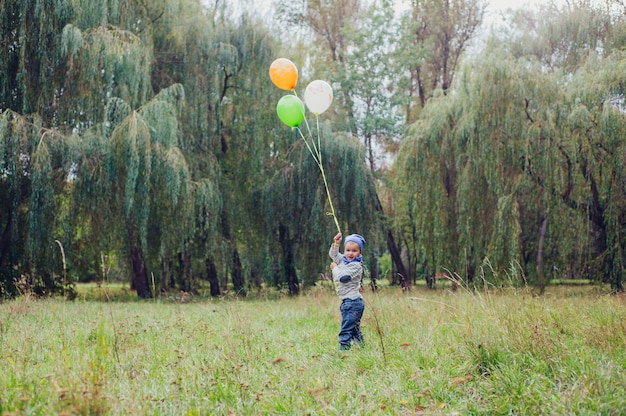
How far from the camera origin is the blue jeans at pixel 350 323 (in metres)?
5.13

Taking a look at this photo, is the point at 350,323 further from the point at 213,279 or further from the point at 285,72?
the point at 213,279

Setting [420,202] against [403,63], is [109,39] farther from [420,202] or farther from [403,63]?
[403,63]

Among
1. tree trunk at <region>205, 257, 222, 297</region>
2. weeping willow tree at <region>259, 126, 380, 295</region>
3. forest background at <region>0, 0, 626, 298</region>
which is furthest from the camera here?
tree trunk at <region>205, 257, 222, 297</region>

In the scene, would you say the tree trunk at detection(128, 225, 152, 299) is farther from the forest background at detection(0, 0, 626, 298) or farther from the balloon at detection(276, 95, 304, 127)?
the balloon at detection(276, 95, 304, 127)

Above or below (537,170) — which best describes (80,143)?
above

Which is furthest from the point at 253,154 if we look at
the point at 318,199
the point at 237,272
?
the point at 237,272

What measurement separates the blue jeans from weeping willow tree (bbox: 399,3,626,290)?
5684 mm

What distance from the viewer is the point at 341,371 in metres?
4.17

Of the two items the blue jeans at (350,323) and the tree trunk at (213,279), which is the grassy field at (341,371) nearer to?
the blue jeans at (350,323)

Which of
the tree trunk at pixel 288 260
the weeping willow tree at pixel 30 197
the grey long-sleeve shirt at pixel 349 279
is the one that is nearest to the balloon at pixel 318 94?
the grey long-sleeve shirt at pixel 349 279

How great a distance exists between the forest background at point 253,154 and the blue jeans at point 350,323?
3502 millimetres

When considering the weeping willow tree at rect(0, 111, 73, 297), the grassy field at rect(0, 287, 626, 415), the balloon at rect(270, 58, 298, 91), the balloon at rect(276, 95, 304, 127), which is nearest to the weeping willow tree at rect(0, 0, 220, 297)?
the weeping willow tree at rect(0, 111, 73, 297)

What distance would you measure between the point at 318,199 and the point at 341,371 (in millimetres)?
9152

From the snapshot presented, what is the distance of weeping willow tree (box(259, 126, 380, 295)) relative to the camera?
1333 centimetres
